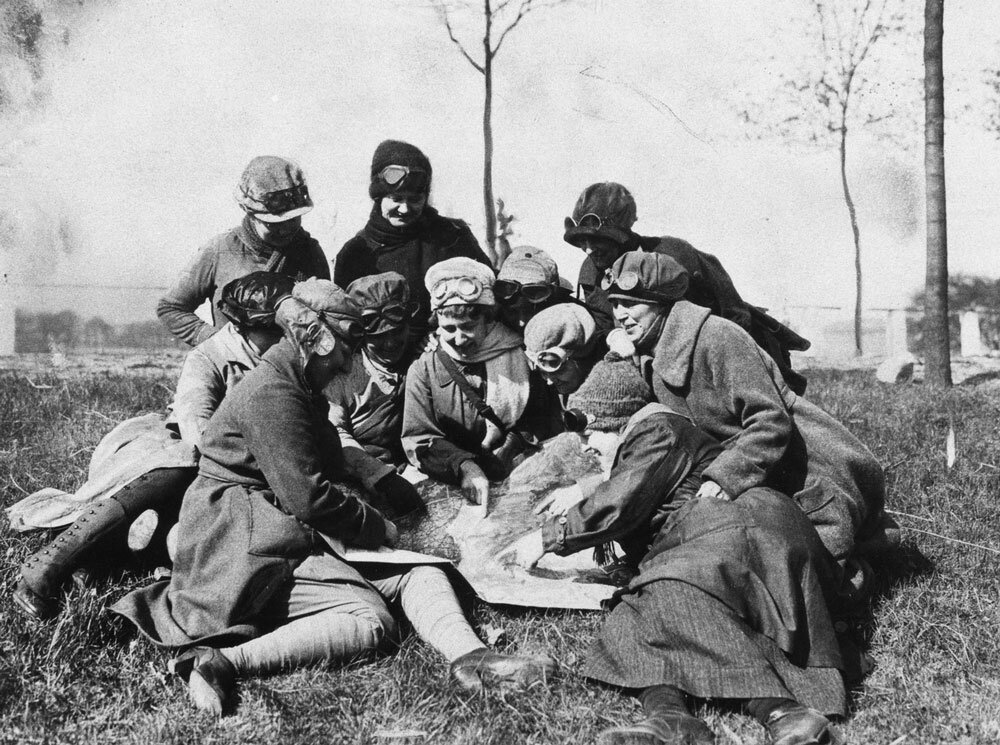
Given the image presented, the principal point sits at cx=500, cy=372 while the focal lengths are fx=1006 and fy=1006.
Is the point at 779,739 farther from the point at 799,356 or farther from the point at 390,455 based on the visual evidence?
the point at 799,356

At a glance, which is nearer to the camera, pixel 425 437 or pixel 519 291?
pixel 425 437

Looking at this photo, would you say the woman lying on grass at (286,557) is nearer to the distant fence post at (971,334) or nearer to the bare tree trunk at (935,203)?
the bare tree trunk at (935,203)

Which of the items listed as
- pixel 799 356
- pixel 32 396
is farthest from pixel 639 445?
pixel 799 356

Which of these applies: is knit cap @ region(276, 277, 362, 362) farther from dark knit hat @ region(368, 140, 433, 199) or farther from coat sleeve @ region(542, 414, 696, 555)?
dark knit hat @ region(368, 140, 433, 199)

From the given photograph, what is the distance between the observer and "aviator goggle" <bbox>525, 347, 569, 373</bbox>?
480cm

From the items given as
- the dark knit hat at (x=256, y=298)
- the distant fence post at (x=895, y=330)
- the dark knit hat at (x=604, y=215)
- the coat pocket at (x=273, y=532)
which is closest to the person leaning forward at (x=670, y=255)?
the dark knit hat at (x=604, y=215)

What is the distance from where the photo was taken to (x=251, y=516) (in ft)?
13.5

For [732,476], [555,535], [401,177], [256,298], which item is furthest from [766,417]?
[401,177]

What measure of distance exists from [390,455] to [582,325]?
4.02 feet

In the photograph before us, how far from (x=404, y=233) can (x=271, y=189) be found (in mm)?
835

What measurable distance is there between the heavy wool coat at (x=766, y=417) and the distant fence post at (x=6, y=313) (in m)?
10.2

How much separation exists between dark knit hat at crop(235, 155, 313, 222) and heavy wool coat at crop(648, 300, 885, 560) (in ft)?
7.77

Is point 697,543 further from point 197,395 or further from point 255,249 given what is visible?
point 255,249

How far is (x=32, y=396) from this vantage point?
8.09 meters
